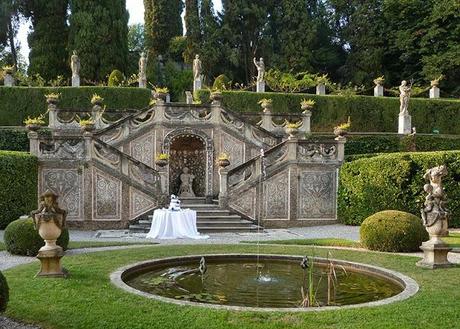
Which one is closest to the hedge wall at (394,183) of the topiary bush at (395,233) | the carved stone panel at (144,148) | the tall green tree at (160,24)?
the topiary bush at (395,233)

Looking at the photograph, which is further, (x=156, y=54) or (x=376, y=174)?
(x=156, y=54)

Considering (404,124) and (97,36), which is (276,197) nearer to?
(404,124)

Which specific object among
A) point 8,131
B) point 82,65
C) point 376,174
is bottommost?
point 376,174

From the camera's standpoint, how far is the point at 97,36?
38844 mm

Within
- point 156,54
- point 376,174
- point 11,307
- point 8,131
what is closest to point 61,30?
point 156,54

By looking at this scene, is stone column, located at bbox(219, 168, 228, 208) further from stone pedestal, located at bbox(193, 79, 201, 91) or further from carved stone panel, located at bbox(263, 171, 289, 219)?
stone pedestal, located at bbox(193, 79, 201, 91)

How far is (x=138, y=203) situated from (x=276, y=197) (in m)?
4.80

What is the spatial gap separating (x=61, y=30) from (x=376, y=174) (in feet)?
98.8

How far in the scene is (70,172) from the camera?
1884 centimetres

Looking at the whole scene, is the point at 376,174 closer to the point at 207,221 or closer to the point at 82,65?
the point at 207,221

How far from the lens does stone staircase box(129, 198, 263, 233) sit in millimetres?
18500

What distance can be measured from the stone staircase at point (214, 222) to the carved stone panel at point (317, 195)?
2.11m

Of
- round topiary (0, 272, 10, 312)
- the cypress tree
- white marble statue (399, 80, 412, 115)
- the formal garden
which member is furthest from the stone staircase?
the cypress tree

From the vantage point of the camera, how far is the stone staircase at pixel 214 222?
18.5 m
